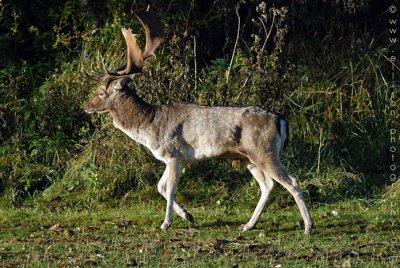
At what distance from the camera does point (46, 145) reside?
14.8 meters

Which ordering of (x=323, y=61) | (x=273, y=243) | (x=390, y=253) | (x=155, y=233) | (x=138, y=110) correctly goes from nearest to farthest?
1. (x=390, y=253)
2. (x=273, y=243)
3. (x=155, y=233)
4. (x=138, y=110)
5. (x=323, y=61)

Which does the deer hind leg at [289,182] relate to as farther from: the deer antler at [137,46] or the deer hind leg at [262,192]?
the deer antler at [137,46]

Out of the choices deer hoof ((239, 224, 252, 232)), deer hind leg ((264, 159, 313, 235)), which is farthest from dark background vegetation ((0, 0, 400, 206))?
deer hind leg ((264, 159, 313, 235))

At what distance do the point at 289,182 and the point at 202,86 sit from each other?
425 cm

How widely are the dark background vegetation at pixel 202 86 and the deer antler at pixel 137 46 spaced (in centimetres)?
194

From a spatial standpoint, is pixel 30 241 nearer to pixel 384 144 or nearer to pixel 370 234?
pixel 370 234

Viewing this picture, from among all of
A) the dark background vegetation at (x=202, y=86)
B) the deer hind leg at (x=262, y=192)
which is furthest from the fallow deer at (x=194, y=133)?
the dark background vegetation at (x=202, y=86)

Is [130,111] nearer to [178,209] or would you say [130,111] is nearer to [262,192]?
[178,209]

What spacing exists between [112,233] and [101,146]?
3340mm

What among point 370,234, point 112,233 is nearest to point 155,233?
point 112,233

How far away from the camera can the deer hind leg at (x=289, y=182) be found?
435 inches

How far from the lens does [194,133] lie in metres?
11.8

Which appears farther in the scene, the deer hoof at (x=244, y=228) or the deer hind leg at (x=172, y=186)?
the deer hind leg at (x=172, y=186)

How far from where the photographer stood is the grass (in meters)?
9.05
